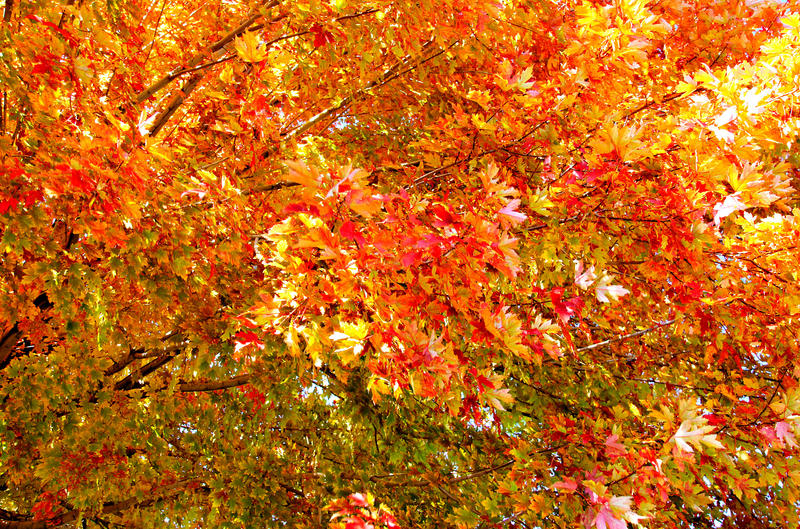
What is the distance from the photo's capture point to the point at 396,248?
2.10 meters

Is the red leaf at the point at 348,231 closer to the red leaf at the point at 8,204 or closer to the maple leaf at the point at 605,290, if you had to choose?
the maple leaf at the point at 605,290

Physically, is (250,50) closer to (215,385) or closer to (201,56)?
(201,56)

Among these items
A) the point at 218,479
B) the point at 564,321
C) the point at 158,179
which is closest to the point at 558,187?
the point at 564,321

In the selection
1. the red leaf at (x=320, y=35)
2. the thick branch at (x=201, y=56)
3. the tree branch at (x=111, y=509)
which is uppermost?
the thick branch at (x=201, y=56)

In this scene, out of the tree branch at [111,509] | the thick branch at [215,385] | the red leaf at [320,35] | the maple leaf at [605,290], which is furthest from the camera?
the thick branch at [215,385]

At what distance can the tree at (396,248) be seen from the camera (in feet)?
6.88

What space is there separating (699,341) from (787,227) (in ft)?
6.17

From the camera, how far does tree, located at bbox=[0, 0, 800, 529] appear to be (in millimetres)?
2098

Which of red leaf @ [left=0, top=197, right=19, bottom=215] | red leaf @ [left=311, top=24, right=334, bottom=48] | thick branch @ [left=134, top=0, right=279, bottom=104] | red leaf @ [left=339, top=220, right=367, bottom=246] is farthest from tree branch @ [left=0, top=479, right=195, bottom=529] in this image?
red leaf @ [left=311, top=24, right=334, bottom=48]

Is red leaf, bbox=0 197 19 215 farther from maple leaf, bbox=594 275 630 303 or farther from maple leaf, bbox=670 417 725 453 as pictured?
maple leaf, bbox=670 417 725 453

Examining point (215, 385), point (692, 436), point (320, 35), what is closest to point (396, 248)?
point (320, 35)

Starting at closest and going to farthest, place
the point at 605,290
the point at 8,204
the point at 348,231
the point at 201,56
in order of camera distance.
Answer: the point at 348,231 < the point at 8,204 < the point at 605,290 < the point at 201,56

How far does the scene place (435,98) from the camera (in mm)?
4090

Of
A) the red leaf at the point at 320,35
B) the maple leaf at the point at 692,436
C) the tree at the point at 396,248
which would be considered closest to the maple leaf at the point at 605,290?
the tree at the point at 396,248
